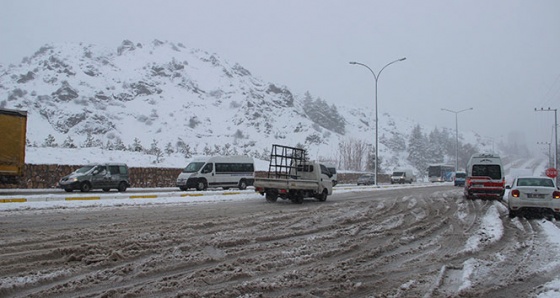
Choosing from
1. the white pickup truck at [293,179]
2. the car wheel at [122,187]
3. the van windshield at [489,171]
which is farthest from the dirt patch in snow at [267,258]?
the car wheel at [122,187]

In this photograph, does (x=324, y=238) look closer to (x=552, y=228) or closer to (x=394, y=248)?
(x=394, y=248)

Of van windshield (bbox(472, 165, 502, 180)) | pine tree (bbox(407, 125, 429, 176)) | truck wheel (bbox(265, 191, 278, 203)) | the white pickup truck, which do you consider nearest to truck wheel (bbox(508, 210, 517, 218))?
the white pickup truck

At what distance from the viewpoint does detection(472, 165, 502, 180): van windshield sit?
25.5 m

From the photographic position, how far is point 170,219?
1316 centimetres

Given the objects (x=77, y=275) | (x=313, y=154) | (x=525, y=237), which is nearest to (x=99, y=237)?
(x=77, y=275)

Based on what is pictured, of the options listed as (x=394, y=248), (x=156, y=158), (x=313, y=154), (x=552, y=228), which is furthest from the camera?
(x=313, y=154)

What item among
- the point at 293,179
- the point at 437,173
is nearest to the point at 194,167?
the point at 293,179

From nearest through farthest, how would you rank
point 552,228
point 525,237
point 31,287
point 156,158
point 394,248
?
point 31,287 → point 394,248 → point 525,237 → point 552,228 → point 156,158

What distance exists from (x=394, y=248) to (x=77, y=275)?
17.9 ft

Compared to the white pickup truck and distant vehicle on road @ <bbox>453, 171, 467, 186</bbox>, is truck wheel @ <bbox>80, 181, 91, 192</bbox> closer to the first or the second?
the white pickup truck

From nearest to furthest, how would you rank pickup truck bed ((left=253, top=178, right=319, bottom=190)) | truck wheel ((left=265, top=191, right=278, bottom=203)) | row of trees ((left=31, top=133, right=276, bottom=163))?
1. pickup truck bed ((left=253, top=178, right=319, bottom=190))
2. truck wheel ((left=265, top=191, right=278, bottom=203))
3. row of trees ((left=31, top=133, right=276, bottom=163))

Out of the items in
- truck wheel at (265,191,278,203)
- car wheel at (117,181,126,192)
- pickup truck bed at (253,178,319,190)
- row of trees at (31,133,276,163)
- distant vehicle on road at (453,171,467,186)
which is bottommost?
truck wheel at (265,191,278,203)

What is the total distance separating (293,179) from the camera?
70.5 feet

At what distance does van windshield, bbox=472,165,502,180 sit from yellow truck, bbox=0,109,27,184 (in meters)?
23.2
